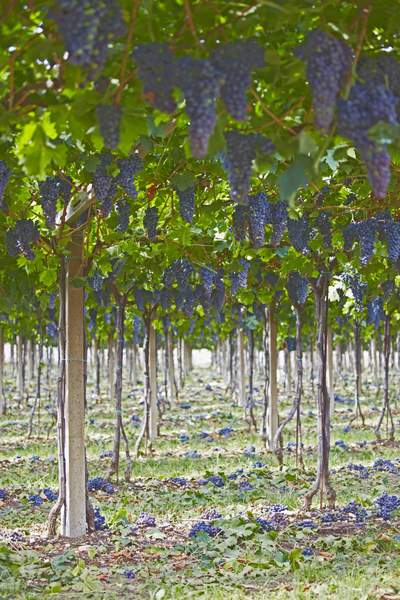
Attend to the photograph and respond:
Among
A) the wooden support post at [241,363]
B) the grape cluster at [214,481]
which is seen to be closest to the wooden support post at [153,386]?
the wooden support post at [241,363]

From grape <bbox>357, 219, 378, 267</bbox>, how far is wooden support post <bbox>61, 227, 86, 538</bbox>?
2543mm

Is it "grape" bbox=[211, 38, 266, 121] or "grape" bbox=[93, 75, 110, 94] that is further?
"grape" bbox=[93, 75, 110, 94]

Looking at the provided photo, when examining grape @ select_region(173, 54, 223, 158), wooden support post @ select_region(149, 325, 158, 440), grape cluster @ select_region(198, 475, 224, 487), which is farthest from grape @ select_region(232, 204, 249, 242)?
wooden support post @ select_region(149, 325, 158, 440)

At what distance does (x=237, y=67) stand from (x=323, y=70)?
323 mm

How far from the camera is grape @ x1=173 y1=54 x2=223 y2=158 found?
200 cm

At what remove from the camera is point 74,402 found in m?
5.05

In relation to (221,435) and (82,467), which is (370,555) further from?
(221,435)

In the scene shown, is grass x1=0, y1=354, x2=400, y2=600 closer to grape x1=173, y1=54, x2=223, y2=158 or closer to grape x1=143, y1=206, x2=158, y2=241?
grape x1=143, y1=206, x2=158, y2=241

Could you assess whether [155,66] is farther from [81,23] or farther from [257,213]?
[257,213]

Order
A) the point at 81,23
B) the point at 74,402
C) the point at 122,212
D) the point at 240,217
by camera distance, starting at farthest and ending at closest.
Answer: the point at 74,402
the point at 122,212
the point at 240,217
the point at 81,23

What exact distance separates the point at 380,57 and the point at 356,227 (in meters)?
2.61

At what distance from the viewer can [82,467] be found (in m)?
5.01

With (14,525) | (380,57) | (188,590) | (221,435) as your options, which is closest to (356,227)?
(380,57)

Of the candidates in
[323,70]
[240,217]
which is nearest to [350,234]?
[240,217]
